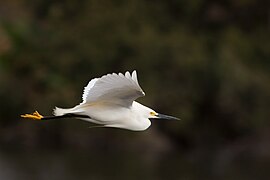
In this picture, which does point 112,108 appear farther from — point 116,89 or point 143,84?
point 143,84

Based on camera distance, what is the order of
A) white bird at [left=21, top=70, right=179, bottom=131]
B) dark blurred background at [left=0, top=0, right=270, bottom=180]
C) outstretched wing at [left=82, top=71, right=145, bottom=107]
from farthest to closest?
dark blurred background at [left=0, top=0, right=270, bottom=180], white bird at [left=21, top=70, right=179, bottom=131], outstretched wing at [left=82, top=71, right=145, bottom=107]

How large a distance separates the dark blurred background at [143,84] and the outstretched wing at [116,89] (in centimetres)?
907

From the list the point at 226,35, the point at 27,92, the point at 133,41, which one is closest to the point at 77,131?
the point at 27,92

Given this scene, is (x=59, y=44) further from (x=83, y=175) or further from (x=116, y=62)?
(x=83, y=175)

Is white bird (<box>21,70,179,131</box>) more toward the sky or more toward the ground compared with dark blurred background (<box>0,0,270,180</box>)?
more toward the ground

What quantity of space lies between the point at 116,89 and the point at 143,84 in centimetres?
1187

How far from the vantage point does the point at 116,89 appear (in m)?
5.99

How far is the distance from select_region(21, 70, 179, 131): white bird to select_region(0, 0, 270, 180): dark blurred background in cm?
889

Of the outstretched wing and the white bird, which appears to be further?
the white bird

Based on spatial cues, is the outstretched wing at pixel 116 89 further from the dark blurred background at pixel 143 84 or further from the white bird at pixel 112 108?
the dark blurred background at pixel 143 84

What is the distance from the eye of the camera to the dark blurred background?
16.4m

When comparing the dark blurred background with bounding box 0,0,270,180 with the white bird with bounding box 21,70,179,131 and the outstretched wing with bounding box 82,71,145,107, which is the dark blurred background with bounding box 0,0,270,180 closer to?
the white bird with bounding box 21,70,179,131

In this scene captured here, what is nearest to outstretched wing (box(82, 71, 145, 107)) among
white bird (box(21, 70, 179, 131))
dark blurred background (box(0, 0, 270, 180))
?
white bird (box(21, 70, 179, 131))

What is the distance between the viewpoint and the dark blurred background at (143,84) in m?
16.4
